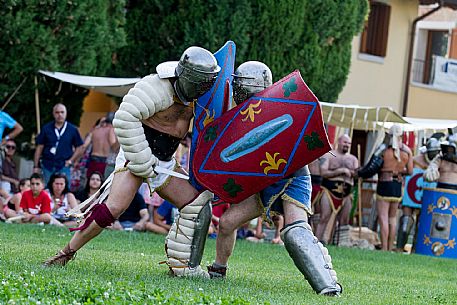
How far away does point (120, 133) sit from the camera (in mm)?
8047

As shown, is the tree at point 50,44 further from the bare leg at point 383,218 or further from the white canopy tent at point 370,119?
the bare leg at point 383,218

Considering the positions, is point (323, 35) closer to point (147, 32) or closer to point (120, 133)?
point (147, 32)

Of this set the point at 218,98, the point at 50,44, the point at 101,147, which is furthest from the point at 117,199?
the point at 50,44

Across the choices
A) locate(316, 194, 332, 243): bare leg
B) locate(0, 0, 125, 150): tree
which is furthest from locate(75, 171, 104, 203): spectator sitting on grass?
locate(316, 194, 332, 243): bare leg

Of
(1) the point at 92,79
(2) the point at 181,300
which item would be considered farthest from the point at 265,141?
(1) the point at 92,79

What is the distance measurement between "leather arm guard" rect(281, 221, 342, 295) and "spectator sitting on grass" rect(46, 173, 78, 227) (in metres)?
7.63

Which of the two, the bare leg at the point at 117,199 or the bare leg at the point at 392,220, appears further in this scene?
the bare leg at the point at 392,220

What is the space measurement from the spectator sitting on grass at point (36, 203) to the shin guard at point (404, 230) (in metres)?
5.97

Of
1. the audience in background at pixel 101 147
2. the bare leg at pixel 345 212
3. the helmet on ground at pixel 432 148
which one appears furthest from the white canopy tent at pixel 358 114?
the audience in background at pixel 101 147

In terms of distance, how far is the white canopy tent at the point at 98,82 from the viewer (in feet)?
55.8

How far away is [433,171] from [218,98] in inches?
365

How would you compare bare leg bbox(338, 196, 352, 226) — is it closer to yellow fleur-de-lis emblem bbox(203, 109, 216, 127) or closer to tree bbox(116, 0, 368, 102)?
tree bbox(116, 0, 368, 102)

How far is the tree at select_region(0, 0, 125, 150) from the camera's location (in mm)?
17016

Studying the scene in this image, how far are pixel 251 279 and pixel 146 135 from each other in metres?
1.49
